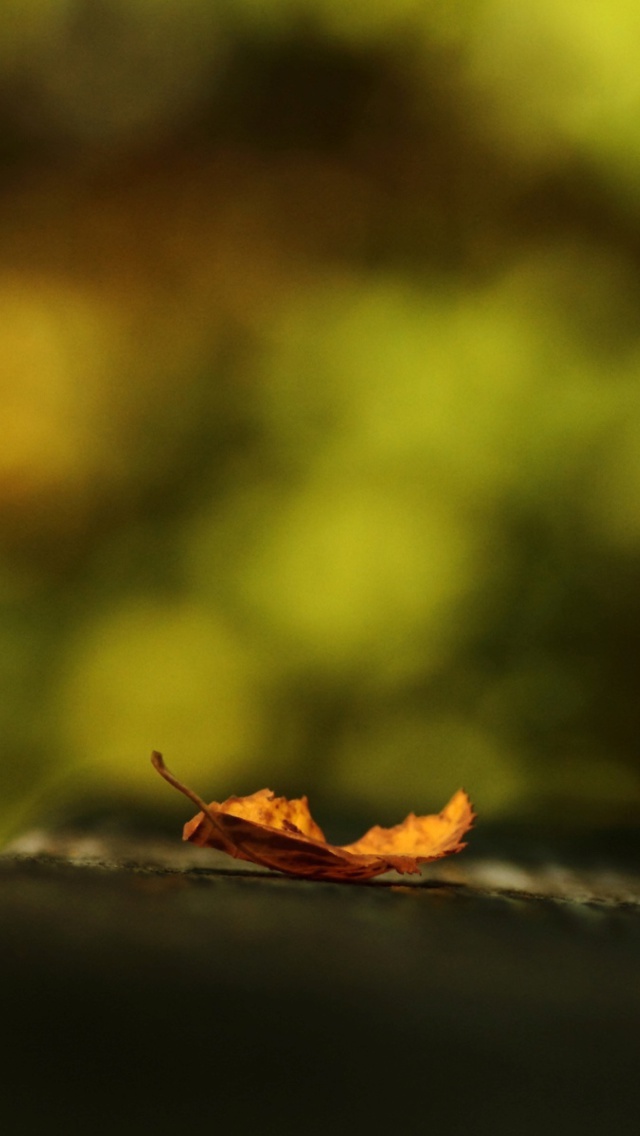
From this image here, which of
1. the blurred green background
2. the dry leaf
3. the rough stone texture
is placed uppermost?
the blurred green background

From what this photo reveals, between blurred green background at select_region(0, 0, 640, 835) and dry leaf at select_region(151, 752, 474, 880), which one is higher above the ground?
blurred green background at select_region(0, 0, 640, 835)

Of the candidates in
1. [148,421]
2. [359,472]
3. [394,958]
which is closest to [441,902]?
[394,958]

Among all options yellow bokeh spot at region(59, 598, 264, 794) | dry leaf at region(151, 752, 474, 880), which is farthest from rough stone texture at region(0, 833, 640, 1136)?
yellow bokeh spot at region(59, 598, 264, 794)

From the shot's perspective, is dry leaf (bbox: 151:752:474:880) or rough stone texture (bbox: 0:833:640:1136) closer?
rough stone texture (bbox: 0:833:640:1136)

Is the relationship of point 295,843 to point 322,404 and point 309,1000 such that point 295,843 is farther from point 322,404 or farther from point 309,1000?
point 322,404

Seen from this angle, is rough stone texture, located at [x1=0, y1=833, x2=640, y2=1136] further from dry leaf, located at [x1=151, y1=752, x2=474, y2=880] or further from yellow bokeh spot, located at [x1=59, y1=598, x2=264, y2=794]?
yellow bokeh spot, located at [x1=59, y1=598, x2=264, y2=794]

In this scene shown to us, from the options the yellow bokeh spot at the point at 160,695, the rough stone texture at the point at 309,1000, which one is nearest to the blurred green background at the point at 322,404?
the yellow bokeh spot at the point at 160,695

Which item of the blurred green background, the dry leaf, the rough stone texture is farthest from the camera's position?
the blurred green background

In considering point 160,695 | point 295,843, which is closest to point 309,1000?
point 295,843
